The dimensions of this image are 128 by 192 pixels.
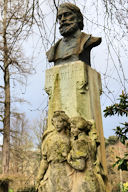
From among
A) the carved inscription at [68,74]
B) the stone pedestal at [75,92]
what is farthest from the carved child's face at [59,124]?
the carved inscription at [68,74]

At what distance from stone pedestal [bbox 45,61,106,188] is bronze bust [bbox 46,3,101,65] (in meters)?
0.27

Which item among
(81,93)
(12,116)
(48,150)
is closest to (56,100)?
(81,93)

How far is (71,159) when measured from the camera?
11.4 ft

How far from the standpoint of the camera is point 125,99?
5391 mm

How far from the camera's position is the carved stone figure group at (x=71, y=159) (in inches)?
132

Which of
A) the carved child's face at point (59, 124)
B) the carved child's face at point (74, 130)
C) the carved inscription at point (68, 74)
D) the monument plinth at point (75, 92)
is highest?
the carved inscription at point (68, 74)

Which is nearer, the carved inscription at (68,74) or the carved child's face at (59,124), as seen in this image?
the carved child's face at (59,124)

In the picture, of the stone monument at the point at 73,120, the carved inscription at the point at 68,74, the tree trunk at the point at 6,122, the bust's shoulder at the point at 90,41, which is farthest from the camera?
the tree trunk at the point at 6,122

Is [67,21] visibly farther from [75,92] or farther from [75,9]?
[75,92]

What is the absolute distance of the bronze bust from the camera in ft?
14.3

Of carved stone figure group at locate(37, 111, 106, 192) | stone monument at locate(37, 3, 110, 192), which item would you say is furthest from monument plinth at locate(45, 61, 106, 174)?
carved stone figure group at locate(37, 111, 106, 192)

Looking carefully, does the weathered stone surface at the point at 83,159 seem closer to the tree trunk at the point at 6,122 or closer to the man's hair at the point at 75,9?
the man's hair at the point at 75,9

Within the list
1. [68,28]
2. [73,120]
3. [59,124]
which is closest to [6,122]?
[68,28]

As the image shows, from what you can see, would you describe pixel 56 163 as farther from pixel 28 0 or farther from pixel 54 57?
pixel 28 0
